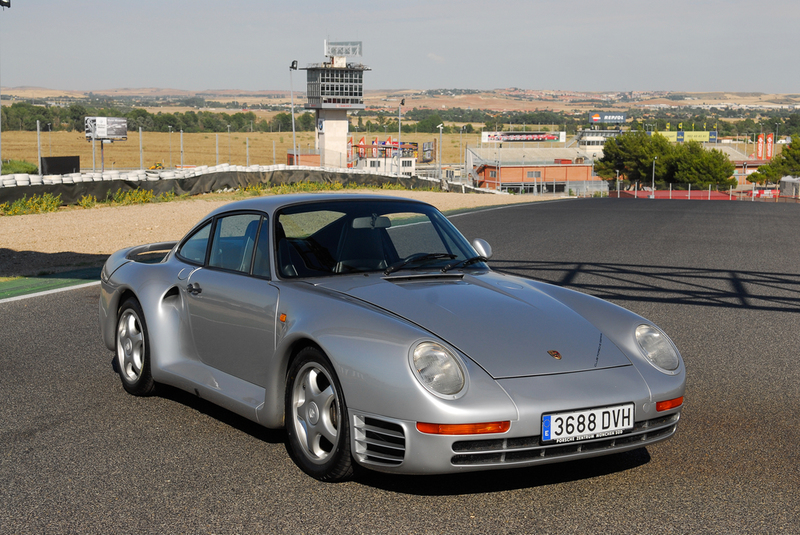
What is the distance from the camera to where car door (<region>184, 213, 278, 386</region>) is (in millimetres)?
4523

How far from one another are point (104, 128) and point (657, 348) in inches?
2252

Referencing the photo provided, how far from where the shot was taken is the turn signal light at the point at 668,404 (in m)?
4.00

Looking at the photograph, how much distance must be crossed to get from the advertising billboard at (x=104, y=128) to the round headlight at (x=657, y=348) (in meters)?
53.5

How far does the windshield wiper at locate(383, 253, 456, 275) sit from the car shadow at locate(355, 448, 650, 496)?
1.18 meters

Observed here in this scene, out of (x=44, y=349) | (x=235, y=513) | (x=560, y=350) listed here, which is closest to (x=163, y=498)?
(x=235, y=513)

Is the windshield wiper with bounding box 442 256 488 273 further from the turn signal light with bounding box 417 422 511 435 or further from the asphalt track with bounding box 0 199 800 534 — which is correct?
the turn signal light with bounding box 417 422 511 435

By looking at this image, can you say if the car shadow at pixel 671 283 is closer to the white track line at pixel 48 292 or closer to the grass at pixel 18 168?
the white track line at pixel 48 292

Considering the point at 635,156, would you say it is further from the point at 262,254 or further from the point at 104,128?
the point at 262,254

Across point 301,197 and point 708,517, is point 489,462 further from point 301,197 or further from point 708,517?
point 301,197

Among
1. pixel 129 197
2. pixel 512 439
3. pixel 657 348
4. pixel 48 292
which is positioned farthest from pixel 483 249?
pixel 129 197

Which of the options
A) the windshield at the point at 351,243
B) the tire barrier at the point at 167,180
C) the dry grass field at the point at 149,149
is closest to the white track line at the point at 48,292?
the windshield at the point at 351,243

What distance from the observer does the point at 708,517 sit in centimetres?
362

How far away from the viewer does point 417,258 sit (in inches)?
194

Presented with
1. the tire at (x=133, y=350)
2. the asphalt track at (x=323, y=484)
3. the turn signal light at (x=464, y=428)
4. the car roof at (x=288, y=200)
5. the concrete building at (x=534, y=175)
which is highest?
the car roof at (x=288, y=200)
